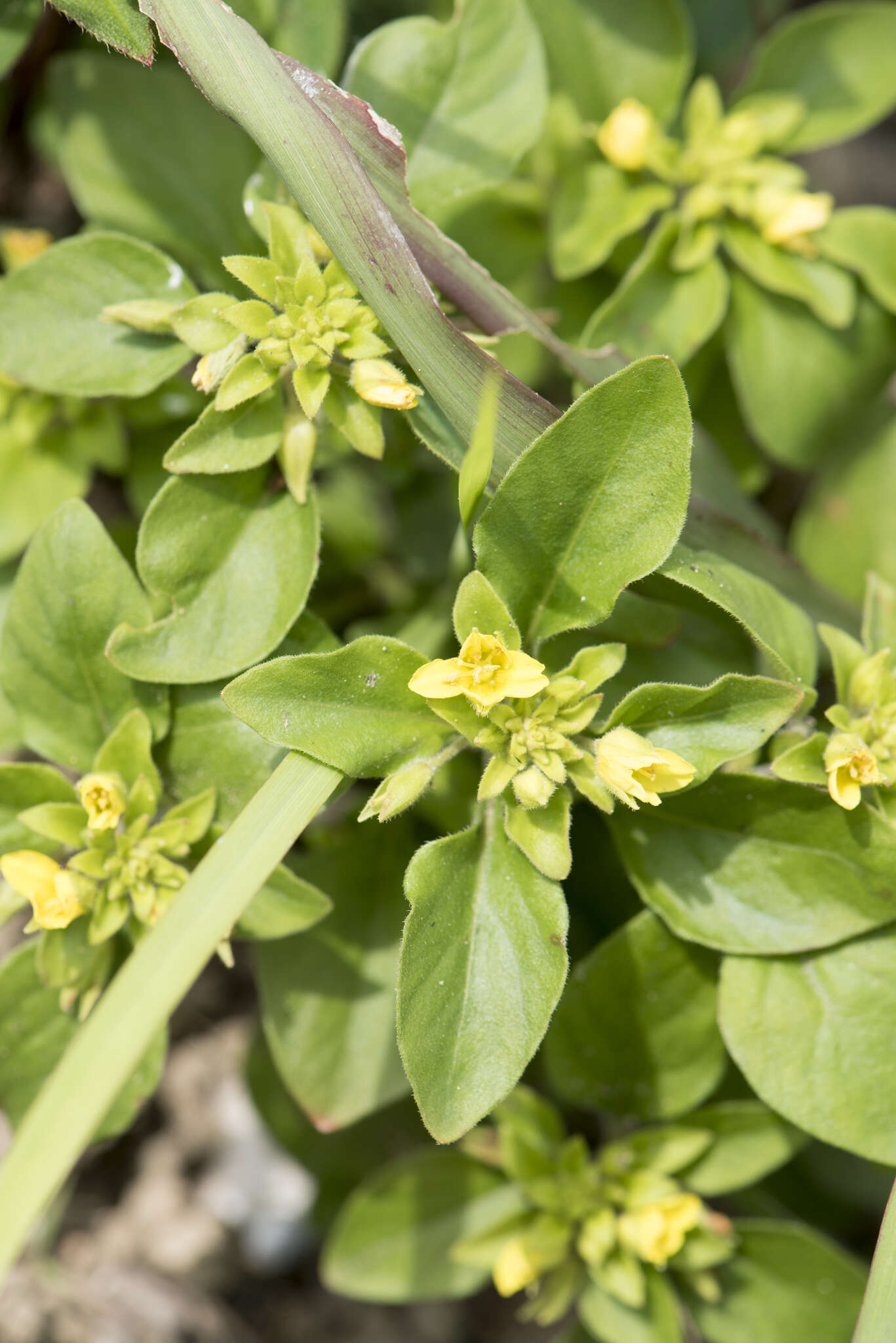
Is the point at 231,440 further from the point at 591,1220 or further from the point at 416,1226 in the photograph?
the point at 416,1226

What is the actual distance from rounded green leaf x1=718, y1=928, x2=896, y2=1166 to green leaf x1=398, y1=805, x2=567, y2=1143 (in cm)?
52

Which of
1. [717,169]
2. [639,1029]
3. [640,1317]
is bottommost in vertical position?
[640,1317]

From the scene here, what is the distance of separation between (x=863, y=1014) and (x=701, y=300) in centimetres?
146

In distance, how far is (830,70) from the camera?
246 cm

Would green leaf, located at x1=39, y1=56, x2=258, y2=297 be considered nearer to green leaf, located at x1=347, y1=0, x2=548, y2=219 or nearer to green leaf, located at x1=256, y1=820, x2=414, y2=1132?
green leaf, located at x1=347, y1=0, x2=548, y2=219

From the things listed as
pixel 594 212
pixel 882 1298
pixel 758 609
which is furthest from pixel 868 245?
pixel 882 1298

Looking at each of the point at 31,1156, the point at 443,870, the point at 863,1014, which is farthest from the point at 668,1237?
the point at 31,1156

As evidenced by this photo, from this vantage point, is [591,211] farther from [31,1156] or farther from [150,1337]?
[150,1337]

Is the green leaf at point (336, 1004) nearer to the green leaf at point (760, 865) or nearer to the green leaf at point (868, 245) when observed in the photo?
the green leaf at point (760, 865)

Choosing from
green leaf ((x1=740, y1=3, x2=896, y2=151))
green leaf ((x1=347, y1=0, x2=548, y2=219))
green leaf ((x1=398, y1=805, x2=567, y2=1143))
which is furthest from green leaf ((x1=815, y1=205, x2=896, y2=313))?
green leaf ((x1=398, y1=805, x2=567, y2=1143))

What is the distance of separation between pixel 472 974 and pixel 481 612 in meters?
0.54

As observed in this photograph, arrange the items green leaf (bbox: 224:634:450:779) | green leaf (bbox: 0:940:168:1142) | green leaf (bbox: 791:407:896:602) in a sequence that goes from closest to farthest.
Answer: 1. green leaf (bbox: 224:634:450:779)
2. green leaf (bbox: 0:940:168:1142)
3. green leaf (bbox: 791:407:896:602)

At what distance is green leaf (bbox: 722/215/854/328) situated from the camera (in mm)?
2316

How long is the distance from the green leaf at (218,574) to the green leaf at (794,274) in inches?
46.4
